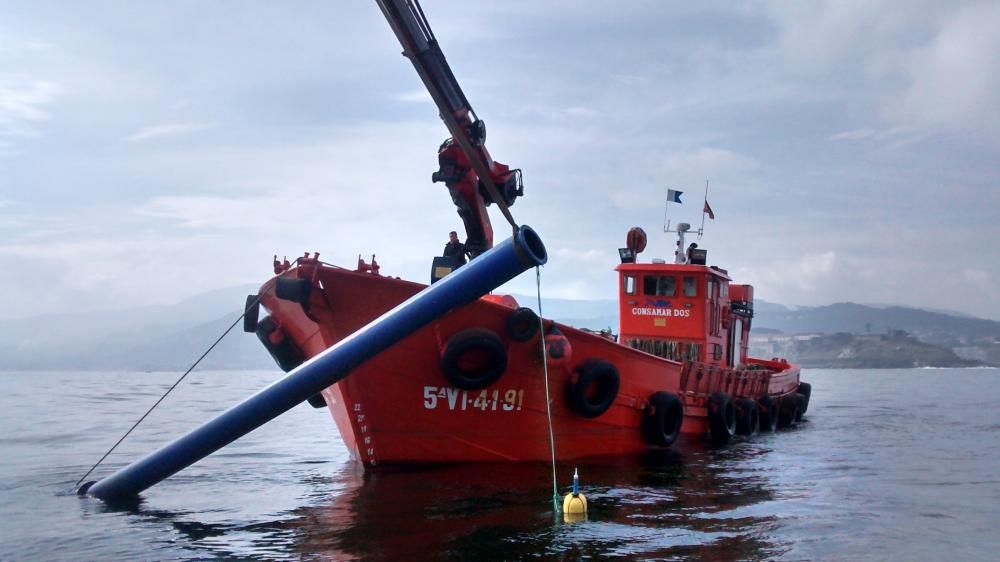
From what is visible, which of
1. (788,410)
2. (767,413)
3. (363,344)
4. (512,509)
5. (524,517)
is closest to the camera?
(363,344)

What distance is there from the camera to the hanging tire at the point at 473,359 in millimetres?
12648

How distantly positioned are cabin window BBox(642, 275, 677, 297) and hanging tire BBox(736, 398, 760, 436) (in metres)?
3.23

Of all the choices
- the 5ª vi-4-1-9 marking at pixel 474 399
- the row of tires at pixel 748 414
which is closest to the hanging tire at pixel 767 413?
the row of tires at pixel 748 414

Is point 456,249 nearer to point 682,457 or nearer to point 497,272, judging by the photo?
point 682,457

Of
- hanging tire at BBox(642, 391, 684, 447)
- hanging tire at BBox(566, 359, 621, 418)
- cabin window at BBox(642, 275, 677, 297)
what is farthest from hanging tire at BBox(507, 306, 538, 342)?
cabin window at BBox(642, 275, 677, 297)

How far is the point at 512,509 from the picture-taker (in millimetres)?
10477

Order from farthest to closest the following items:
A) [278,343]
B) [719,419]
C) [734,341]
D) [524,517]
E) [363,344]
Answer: [734,341] → [719,419] → [278,343] → [524,517] → [363,344]

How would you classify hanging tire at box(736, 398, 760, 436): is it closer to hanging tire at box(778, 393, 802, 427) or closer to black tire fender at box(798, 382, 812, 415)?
hanging tire at box(778, 393, 802, 427)

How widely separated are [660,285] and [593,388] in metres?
7.23

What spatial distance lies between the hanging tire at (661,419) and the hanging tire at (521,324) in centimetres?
421

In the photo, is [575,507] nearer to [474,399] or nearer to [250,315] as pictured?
[474,399]

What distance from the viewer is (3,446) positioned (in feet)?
60.6

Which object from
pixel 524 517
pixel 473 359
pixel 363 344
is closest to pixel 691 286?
pixel 473 359

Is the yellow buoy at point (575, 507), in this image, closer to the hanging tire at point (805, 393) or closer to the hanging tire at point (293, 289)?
the hanging tire at point (293, 289)
